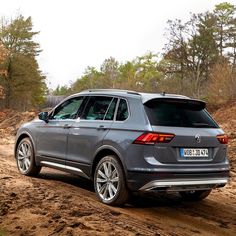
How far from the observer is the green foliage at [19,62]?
46469 mm

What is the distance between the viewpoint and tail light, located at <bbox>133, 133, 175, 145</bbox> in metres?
6.20

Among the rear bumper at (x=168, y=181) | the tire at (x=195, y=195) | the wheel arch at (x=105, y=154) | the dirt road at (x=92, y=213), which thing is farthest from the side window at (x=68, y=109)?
the tire at (x=195, y=195)

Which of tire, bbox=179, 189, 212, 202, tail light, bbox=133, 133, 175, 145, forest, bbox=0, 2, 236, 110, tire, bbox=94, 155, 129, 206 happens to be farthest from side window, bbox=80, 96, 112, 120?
forest, bbox=0, 2, 236, 110

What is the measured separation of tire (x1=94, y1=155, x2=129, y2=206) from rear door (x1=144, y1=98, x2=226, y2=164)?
71 cm

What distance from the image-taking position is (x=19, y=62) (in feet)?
152

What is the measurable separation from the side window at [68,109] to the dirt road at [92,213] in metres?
1.29

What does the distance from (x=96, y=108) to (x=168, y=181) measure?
2.00 meters

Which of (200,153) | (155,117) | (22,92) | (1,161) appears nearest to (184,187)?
(200,153)

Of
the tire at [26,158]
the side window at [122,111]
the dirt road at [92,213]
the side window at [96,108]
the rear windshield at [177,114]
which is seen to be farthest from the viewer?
the tire at [26,158]

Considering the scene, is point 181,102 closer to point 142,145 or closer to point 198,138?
point 198,138

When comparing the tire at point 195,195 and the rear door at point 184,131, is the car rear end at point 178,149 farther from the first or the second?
the tire at point 195,195

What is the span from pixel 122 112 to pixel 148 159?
1.04 meters

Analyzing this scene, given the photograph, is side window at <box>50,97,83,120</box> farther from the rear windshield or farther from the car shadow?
the rear windshield

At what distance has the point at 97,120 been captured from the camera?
23.8ft
